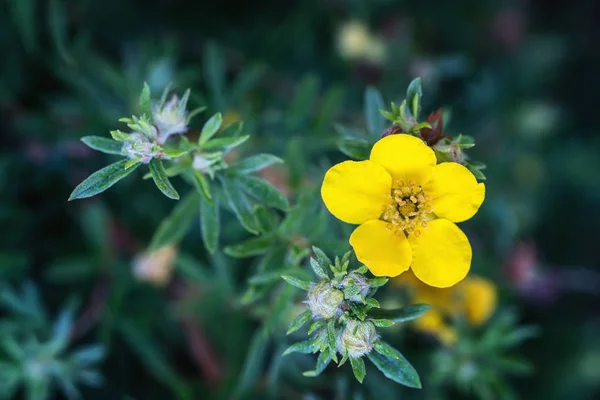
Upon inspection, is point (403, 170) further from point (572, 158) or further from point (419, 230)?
point (572, 158)

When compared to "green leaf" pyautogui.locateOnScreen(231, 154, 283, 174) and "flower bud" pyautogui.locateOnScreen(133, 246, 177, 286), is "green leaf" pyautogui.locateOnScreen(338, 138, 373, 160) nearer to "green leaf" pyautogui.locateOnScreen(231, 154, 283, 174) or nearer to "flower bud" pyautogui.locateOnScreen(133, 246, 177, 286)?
"green leaf" pyautogui.locateOnScreen(231, 154, 283, 174)

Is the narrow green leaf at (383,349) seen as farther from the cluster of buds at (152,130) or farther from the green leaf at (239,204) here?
the cluster of buds at (152,130)

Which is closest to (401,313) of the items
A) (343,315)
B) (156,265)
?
(343,315)

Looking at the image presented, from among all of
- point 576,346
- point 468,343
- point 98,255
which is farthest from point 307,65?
point 576,346

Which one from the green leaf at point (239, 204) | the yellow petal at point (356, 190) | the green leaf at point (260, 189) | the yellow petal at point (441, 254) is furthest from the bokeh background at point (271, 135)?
the yellow petal at point (441, 254)

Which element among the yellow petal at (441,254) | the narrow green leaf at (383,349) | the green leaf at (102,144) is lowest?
the narrow green leaf at (383,349)
